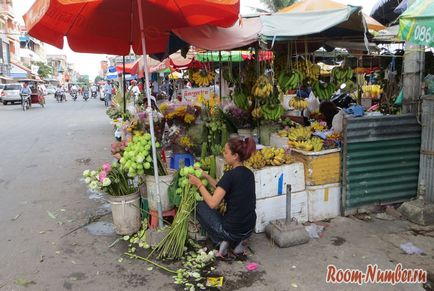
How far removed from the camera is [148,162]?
13.3 ft

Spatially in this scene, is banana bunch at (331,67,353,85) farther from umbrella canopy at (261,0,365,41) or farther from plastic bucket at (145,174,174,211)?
plastic bucket at (145,174,174,211)

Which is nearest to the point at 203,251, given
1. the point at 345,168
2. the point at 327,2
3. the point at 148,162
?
the point at 148,162

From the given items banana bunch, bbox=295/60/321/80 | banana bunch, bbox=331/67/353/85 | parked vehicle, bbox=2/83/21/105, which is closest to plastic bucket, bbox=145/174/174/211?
banana bunch, bbox=295/60/321/80

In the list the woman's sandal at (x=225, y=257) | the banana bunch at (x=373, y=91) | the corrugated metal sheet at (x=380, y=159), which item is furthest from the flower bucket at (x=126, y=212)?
the banana bunch at (x=373, y=91)

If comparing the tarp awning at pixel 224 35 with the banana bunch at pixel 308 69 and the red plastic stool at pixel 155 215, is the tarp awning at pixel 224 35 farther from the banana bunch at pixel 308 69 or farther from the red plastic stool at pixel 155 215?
the red plastic stool at pixel 155 215

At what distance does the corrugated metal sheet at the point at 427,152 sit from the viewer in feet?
15.9

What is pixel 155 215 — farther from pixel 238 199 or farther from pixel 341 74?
pixel 341 74

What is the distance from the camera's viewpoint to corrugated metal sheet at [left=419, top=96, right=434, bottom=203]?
4.84m

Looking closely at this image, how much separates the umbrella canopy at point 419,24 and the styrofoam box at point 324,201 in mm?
2058

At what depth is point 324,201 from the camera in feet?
15.4

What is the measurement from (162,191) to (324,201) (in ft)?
6.85

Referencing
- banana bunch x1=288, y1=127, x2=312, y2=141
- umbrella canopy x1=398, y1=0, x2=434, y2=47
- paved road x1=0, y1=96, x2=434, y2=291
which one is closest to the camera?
umbrella canopy x1=398, y1=0, x2=434, y2=47

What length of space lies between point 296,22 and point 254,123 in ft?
6.16

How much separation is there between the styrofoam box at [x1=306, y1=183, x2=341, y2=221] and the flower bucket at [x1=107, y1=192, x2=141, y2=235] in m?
2.13
